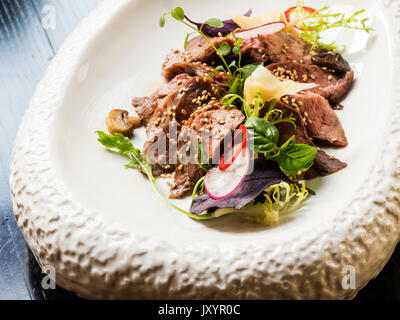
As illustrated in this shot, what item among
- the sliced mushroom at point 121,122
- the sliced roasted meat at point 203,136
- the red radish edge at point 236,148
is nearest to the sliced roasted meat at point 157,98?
the sliced mushroom at point 121,122

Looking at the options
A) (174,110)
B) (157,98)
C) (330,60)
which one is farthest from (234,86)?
(330,60)

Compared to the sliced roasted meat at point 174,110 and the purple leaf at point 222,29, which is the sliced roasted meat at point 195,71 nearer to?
the sliced roasted meat at point 174,110

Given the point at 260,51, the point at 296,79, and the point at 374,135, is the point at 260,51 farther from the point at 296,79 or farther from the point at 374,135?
the point at 374,135

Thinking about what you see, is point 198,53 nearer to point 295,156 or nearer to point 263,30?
point 263,30

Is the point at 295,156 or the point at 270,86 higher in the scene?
the point at 270,86

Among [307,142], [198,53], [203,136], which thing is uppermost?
[198,53]

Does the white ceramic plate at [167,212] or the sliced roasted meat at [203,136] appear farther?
the sliced roasted meat at [203,136]

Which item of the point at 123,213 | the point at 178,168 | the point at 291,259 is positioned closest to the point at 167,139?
the point at 178,168
